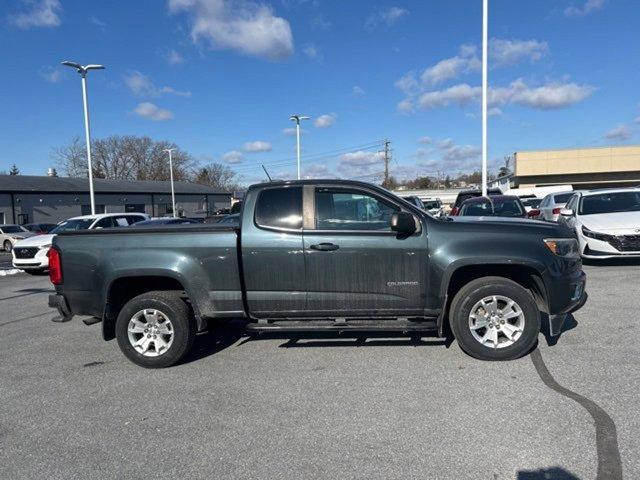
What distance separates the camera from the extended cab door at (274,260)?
4965 mm

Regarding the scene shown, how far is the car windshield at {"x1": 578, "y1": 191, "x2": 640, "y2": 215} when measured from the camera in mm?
10586

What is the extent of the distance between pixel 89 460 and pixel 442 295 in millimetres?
3361

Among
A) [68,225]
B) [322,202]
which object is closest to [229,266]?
[322,202]

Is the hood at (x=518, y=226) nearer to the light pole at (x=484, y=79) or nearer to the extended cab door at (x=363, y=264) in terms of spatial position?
the extended cab door at (x=363, y=264)

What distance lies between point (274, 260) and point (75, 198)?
49.5 m

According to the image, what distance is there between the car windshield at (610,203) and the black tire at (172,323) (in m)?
9.38

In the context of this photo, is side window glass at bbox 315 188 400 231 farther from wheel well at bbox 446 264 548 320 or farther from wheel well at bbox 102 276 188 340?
wheel well at bbox 102 276 188 340

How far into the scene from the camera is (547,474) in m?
2.94

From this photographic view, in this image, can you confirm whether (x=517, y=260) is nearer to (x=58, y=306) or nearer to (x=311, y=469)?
(x=311, y=469)

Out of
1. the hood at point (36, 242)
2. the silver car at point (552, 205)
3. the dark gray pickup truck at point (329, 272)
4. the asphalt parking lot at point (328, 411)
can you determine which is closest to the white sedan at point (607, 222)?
the silver car at point (552, 205)

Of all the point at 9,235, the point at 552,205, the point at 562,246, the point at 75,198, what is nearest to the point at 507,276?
the point at 562,246

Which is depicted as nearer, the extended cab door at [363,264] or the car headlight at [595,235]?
the extended cab door at [363,264]

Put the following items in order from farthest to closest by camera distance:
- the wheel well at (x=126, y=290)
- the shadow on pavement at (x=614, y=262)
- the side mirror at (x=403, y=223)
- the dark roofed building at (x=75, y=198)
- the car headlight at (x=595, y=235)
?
1. the dark roofed building at (x=75, y=198)
2. the shadow on pavement at (x=614, y=262)
3. the car headlight at (x=595, y=235)
4. the wheel well at (x=126, y=290)
5. the side mirror at (x=403, y=223)

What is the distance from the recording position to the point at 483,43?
20344mm
